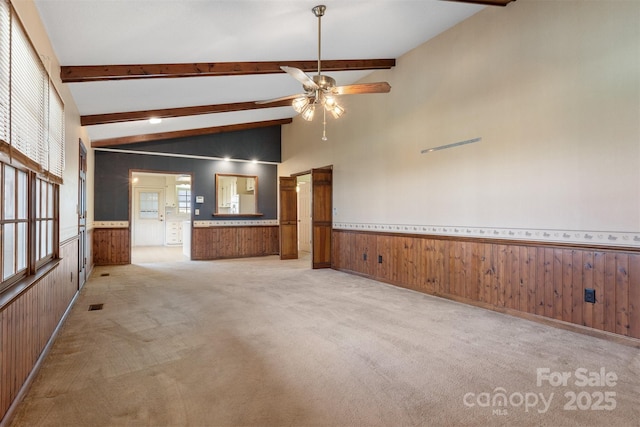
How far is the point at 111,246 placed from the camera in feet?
23.8

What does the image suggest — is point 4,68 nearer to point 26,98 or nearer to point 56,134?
point 26,98

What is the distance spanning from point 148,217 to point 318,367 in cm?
1080

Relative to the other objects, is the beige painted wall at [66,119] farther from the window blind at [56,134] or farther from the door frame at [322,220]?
the door frame at [322,220]

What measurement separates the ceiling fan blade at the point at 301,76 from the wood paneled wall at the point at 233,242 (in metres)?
5.74

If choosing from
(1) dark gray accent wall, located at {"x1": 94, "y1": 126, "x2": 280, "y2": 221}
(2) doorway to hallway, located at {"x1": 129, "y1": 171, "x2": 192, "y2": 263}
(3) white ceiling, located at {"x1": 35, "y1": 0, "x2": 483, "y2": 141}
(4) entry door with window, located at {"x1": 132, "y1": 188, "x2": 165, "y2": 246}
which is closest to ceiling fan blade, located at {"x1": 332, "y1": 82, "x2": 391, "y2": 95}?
(3) white ceiling, located at {"x1": 35, "y1": 0, "x2": 483, "y2": 141}

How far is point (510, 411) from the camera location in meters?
1.90

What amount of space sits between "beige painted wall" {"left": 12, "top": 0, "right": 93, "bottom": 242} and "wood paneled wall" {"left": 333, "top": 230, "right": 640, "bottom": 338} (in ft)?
13.9

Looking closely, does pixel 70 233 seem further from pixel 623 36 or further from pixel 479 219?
pixel 623 36

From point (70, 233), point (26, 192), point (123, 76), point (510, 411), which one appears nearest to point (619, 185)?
point (510, 411)

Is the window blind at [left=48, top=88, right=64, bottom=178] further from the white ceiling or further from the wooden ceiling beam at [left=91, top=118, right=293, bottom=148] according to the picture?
the wooden ceiling beam at [left=91, top=118, right=293, bottom=148]

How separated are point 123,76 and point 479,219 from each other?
4355mm

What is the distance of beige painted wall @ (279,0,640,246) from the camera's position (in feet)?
9.53

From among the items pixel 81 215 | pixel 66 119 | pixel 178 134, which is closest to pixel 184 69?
pixel 66 119

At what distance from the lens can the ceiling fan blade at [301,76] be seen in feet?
9.82
